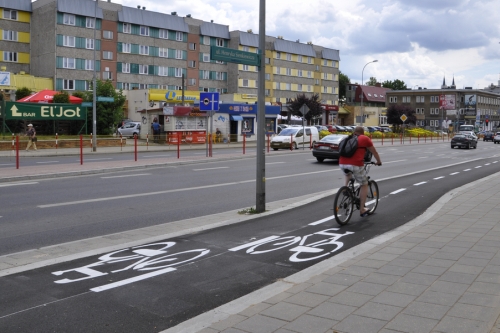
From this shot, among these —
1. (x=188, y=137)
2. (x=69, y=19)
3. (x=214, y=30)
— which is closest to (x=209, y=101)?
(x=188, y=137)

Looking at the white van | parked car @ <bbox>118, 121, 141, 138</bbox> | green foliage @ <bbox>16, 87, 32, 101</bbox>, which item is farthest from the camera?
green foliage @ <bbox>16, 87, 32, 101</bbox>

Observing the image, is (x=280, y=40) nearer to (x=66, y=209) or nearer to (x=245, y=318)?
(x=66, y=209)

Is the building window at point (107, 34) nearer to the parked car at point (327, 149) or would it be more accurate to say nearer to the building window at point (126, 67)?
the building window at point (126, 67)

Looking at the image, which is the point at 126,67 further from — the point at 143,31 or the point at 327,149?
the point at 327,149

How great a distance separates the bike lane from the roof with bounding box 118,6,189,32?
65.0 meters

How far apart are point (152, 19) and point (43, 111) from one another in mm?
40129

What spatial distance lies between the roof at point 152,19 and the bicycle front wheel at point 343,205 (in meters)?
64.7

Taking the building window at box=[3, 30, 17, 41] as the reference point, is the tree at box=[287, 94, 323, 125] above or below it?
below

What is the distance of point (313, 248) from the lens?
8.16 metres

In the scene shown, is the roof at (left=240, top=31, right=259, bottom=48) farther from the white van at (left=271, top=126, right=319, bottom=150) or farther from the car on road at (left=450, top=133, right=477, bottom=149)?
the white van at (left=271, top=126, right=319, bottom=150)

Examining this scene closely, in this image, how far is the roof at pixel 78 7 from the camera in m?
64.0

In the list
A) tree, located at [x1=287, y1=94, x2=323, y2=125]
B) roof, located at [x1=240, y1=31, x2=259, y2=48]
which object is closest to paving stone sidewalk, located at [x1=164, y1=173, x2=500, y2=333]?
tree, located at [x1=287, y1=94, x2=323, y2=125]

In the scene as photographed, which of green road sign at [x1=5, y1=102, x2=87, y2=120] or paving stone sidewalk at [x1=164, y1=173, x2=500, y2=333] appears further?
green road sign at [x1=5, y1=102, x2=87, y2=120]

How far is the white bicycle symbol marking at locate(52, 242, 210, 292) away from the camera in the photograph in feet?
21.2
